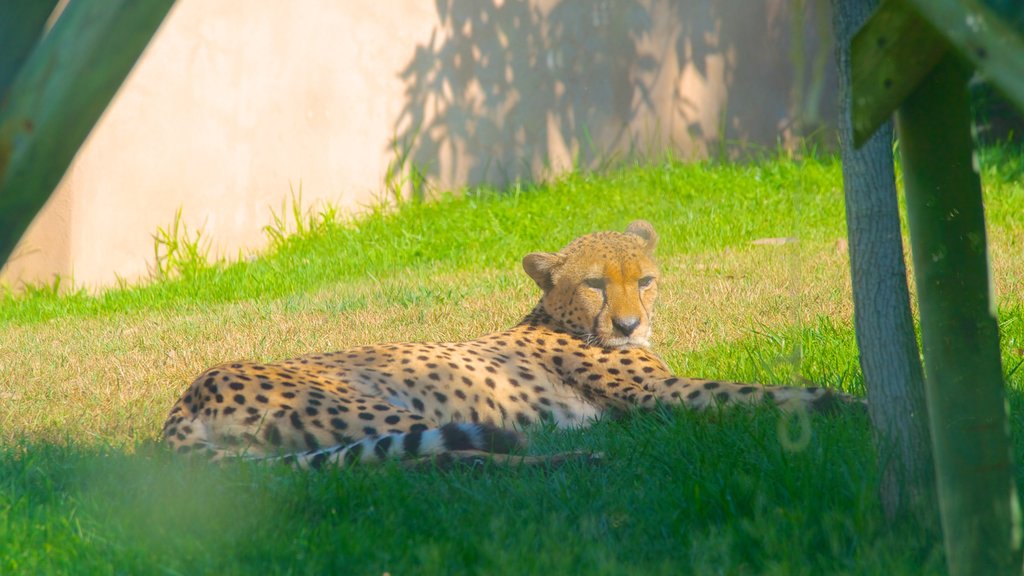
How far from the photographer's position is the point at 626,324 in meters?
4.91

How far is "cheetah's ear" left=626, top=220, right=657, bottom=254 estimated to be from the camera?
539 centimetres

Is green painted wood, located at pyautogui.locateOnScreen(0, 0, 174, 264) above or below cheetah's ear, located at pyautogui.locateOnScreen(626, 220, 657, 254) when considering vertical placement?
above

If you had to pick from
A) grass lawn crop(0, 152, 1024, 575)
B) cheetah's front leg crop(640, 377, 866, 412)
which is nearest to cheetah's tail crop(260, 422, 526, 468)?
grass lawn crop(0, 152, 1024, 575)

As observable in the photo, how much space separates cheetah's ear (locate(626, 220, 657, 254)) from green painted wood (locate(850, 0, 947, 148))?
2.94m

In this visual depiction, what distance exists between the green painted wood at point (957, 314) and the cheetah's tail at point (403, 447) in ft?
5.21

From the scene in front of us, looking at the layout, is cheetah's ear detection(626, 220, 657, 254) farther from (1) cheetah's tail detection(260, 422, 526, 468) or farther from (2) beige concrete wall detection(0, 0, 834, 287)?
(2) beige concrete wall detection(0, 0, 834, 287)

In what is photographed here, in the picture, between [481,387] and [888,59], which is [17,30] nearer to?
[888,59]

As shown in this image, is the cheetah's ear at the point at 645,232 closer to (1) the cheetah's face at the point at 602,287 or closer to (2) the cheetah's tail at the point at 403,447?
(1) the cheetah's face at the point at 602,287

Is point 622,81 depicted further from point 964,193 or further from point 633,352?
point 964,193

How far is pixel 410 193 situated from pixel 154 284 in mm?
2283

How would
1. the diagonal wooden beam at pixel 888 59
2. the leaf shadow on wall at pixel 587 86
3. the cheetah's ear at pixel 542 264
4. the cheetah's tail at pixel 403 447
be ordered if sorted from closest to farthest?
1. the diagonal wooden beam at pixel 888 59
2. the cheetah's tail at pixel 403 447
3. the cheetah's ear at pixel 542 264
4. the leaf shadow on wall at pixel 587 86

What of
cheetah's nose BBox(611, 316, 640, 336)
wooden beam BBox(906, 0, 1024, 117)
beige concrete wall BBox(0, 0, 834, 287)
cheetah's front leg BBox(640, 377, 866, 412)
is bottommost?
cheetah's front leg BBox(640, 377, 866, 412)

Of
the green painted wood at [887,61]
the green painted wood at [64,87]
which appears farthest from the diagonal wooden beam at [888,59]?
the green painted wood at [64,87]

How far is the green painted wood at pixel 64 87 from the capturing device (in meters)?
1.81
